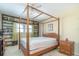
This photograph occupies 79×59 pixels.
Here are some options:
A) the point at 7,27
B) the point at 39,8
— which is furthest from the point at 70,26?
the point at 7,27

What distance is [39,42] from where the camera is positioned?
1.73 metres

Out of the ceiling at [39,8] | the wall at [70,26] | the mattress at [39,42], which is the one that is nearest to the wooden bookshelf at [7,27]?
the ceiling at [39,8]

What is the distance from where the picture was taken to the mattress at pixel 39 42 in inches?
61.2

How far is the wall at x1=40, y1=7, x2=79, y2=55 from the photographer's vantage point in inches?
60.2

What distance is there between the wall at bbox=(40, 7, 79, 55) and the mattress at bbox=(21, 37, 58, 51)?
0.18 m

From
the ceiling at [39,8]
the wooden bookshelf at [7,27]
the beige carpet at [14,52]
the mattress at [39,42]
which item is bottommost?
the beige carpet at [14,52]

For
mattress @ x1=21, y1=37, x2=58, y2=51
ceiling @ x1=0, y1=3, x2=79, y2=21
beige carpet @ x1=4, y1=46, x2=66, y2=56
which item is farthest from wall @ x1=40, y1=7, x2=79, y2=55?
beige carpet @ x1=4, y1=46, x2=66, y2=56

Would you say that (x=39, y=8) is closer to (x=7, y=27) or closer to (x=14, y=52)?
(x=7, y=27)

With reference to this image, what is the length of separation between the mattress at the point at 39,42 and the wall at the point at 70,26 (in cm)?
18

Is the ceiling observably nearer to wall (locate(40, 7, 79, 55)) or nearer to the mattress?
wall (locate(40, 7, 79, 55))

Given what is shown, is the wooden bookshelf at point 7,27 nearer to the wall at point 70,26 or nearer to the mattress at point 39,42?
the mattress at point 39,42

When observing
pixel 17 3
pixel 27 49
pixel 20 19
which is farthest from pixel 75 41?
pixel 17 3

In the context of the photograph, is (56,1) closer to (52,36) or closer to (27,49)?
(52,36)

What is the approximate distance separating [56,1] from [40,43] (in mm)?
859
